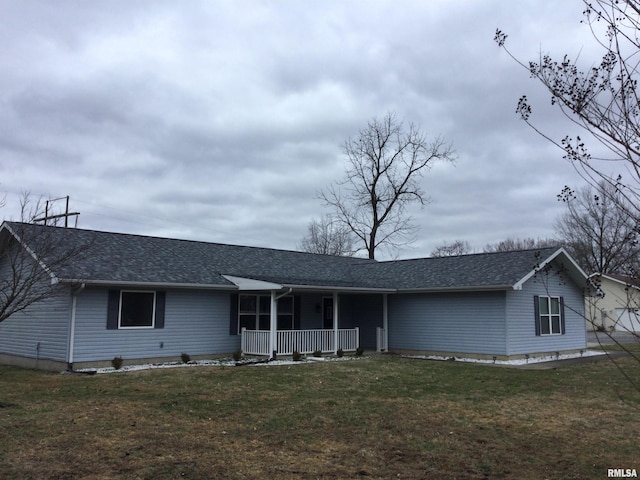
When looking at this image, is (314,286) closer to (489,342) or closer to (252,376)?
(252,376)

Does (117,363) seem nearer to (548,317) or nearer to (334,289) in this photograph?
(334,289)

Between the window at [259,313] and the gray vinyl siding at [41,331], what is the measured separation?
18.1ft

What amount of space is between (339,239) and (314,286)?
31.5 m

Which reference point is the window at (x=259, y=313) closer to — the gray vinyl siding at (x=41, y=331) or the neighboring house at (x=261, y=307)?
the neighboring house at (x=261, y=307)

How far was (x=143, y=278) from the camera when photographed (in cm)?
1521

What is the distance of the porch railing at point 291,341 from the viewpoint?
17.2 m

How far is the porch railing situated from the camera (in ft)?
56.4

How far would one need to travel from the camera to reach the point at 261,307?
18.8 m

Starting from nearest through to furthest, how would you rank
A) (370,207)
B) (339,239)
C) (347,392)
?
(347,392) < (370,207) < (339,239)

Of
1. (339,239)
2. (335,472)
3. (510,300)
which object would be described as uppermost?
(339,239)

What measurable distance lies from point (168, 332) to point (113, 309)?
72.4 inches

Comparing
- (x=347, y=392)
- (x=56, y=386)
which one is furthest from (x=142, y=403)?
(x=347, y=392)
